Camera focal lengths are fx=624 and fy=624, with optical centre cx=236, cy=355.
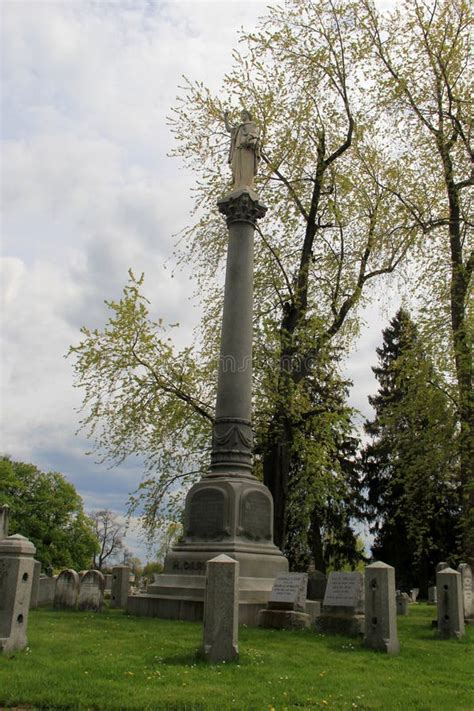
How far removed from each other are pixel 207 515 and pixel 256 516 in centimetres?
103

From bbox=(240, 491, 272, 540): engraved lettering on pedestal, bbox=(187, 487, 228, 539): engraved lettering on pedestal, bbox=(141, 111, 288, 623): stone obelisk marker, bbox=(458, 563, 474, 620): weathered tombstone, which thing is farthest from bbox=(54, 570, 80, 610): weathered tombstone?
bbox=(458, 563, 474, 620): weathered tombstone

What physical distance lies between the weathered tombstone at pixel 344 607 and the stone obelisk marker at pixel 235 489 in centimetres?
143

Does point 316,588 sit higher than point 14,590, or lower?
lower

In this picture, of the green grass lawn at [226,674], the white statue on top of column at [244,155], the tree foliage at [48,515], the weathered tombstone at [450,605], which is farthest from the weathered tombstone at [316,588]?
the tree foliage at [48,515]

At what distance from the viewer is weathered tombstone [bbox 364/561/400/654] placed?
904 cm

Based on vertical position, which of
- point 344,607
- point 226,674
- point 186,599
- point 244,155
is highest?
point 244,155

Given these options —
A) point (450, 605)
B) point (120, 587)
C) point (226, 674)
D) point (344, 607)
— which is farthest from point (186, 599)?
point (120, 587)

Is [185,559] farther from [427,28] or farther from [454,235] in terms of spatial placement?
[427,28]

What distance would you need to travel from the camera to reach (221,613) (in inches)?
291

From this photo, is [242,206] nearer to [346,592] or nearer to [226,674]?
[346,592]

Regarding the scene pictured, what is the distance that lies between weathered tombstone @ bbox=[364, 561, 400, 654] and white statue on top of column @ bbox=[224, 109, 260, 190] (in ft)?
34.4

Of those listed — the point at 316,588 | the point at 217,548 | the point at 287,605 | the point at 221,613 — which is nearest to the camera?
the point at 221,613

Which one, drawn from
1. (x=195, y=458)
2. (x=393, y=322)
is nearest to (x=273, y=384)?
(x=195, y=458)

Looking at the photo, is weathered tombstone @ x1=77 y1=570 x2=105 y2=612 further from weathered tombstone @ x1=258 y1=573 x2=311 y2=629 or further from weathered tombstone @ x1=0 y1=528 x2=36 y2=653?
weathered tombstone @ x1=0 y1=528 x2=36 y2=653
